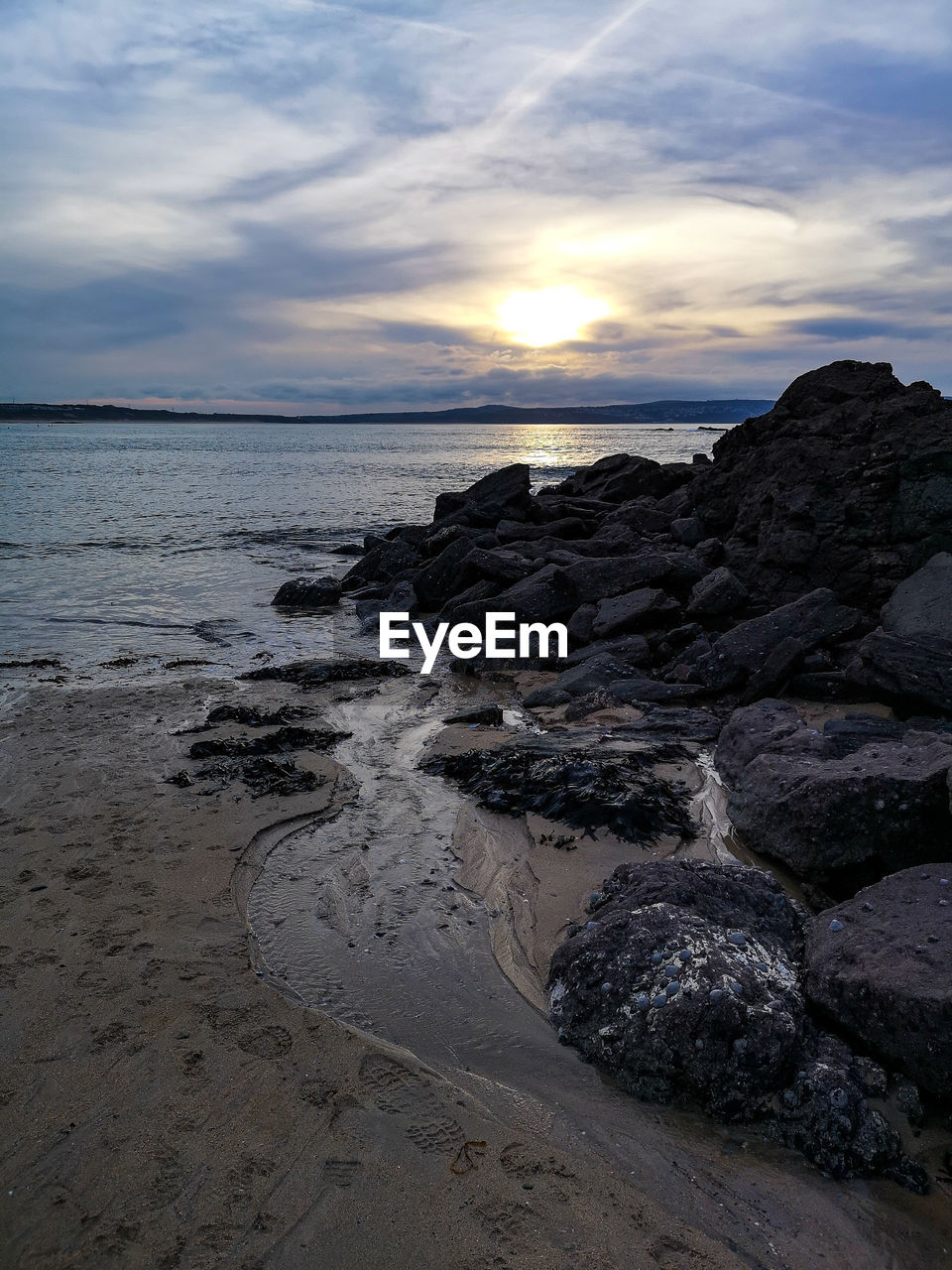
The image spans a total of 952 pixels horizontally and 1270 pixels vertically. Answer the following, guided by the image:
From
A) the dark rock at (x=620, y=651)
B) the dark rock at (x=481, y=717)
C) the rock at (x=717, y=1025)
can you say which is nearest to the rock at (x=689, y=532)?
the dark rock at (x=620, y=651)

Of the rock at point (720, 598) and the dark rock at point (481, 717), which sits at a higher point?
the rock at point (720, 598)

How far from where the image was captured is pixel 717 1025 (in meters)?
3.19

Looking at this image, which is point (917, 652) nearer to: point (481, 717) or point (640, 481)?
point (481, 717)

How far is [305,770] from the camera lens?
6.41 meters

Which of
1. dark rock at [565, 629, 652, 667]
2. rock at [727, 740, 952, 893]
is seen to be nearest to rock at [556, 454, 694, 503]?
dark rock at [565, 629, 652, 667]

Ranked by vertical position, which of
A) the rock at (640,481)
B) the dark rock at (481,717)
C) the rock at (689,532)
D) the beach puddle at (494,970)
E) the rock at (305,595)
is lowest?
the beach puddle at (494,970)

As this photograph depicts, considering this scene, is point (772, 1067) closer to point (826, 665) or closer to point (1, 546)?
point (826, 665)

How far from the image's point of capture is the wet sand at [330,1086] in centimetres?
258

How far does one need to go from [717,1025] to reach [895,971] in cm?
78

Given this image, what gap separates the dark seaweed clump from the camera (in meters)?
5.52

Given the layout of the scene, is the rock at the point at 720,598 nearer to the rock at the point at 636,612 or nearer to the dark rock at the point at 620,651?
the rock at the point at 636,612

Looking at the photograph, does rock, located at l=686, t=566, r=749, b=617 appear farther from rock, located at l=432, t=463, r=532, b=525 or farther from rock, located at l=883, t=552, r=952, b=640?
rock, located at l=432, t=463, r=532, b=525

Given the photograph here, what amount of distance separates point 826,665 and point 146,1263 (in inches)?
290

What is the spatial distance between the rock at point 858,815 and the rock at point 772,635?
121 inches
